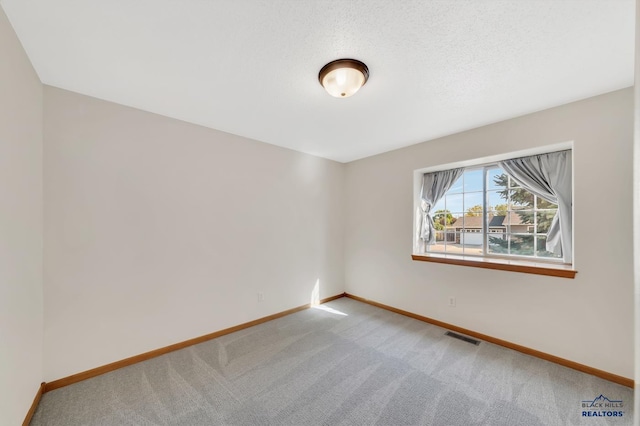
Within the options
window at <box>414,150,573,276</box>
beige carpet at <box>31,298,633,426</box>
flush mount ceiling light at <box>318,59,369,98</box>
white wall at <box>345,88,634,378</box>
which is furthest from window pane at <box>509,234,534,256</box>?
flush mount ceiling light at <box>318,59,369,98</box>

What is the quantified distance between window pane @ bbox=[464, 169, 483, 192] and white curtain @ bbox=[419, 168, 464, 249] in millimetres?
264

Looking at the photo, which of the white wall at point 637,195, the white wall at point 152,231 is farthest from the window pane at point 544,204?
the white wall at point 152,231

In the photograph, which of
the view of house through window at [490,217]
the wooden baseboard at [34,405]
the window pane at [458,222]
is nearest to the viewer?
the wooden baseboard at [34,405]

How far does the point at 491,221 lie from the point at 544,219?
1.64 ft

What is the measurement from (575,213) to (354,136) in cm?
242

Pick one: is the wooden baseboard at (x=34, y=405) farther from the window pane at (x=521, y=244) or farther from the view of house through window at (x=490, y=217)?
the window pane at (x=521, y=244)

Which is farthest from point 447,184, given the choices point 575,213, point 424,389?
point 424,389

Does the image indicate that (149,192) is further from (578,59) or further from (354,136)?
(578,59)

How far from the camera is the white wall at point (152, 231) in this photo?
2031 millimetres

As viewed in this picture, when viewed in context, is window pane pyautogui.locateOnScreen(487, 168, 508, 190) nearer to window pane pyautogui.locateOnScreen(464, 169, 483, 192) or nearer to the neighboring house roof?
window pane pyautogui.locateOnScreen(464, 169, 483, 192)

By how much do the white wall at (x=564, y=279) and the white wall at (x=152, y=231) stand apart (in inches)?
76.4

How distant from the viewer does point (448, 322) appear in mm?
3072

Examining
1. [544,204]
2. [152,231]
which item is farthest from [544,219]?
[152,231]

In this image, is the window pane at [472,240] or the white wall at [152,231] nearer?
the white wall at [152,231]
